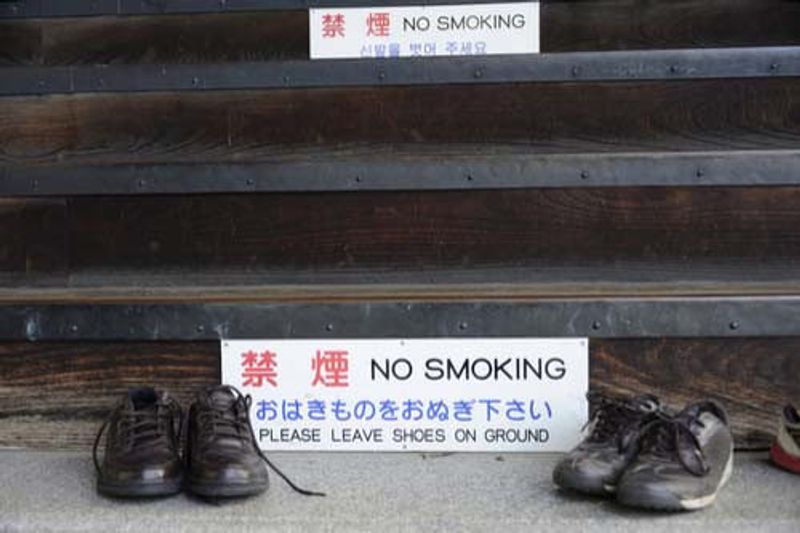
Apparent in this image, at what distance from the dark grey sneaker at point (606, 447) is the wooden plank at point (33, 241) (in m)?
1.10

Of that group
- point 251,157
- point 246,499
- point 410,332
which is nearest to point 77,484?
point 246,499

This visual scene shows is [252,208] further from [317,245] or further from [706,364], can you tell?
[706,364]

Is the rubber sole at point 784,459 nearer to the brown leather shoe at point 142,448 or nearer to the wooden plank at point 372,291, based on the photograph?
the wooden plank at point 372,291

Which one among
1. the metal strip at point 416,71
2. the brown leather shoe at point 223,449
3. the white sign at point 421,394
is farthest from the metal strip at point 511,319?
the metal strip at point 416,71

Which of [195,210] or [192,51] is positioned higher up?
[192,51]

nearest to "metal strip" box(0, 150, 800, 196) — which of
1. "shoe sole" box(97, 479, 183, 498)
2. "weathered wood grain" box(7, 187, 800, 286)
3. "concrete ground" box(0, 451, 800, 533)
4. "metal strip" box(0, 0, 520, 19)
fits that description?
"weathered wood grain" box(7, 187, 800, 286)

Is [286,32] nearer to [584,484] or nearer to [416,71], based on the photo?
[416,71]

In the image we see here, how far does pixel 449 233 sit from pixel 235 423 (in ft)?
1.96

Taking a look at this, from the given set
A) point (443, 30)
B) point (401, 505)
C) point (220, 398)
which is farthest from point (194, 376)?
point (443, 30)

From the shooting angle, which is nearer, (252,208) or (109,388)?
(109,388)

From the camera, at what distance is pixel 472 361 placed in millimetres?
1663

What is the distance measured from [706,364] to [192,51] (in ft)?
4.25

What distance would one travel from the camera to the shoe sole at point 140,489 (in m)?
1.44

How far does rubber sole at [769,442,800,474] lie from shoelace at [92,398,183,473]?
991mm
